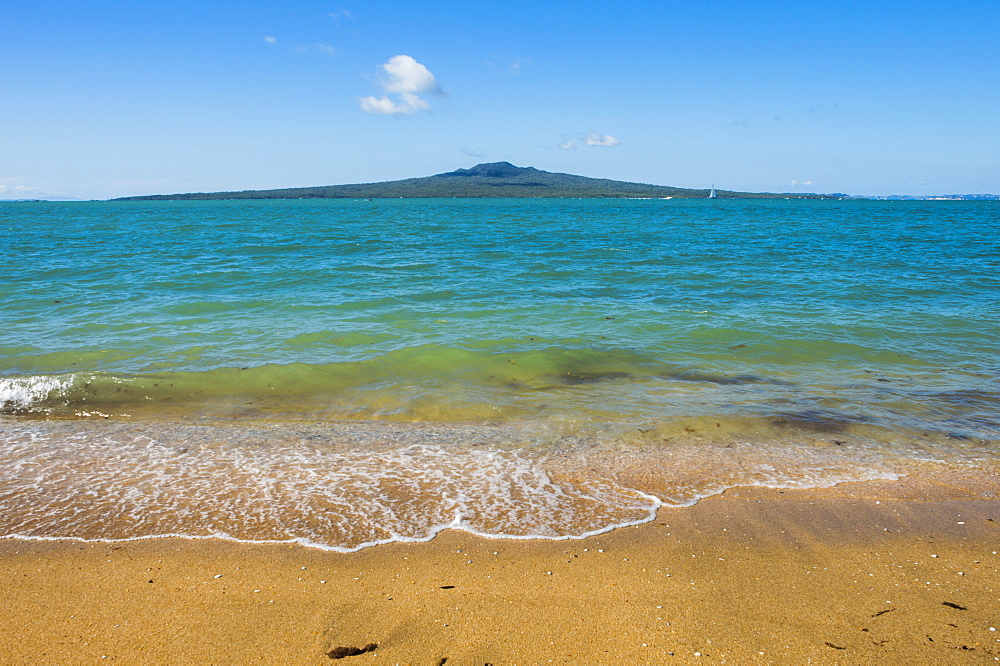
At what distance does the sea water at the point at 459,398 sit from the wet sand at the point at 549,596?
306 mm

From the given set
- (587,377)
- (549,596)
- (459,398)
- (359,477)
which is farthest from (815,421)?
(359,477)

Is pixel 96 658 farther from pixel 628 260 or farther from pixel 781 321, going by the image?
pixel 628 260

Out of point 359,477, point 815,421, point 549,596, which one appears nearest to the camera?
point 549,596

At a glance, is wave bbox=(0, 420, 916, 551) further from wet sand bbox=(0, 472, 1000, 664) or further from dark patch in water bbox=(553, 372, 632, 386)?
dark patch in water bbox=(553, 372, 632, 386)

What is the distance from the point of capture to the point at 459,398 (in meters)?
7.30

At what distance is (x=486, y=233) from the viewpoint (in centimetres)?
3472

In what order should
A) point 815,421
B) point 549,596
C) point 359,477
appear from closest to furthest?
point 549,596 < point 359,477 < point 815,421

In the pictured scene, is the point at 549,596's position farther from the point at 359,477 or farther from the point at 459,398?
the point at 459,398

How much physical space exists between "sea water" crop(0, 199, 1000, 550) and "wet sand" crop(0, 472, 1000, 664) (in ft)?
1.00

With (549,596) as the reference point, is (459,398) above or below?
below

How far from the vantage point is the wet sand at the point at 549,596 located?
111 inches

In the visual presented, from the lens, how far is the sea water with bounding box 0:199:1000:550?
448 cm

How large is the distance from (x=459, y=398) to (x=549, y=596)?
4186 mm

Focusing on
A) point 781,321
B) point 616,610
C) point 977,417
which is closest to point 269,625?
point 616,610
